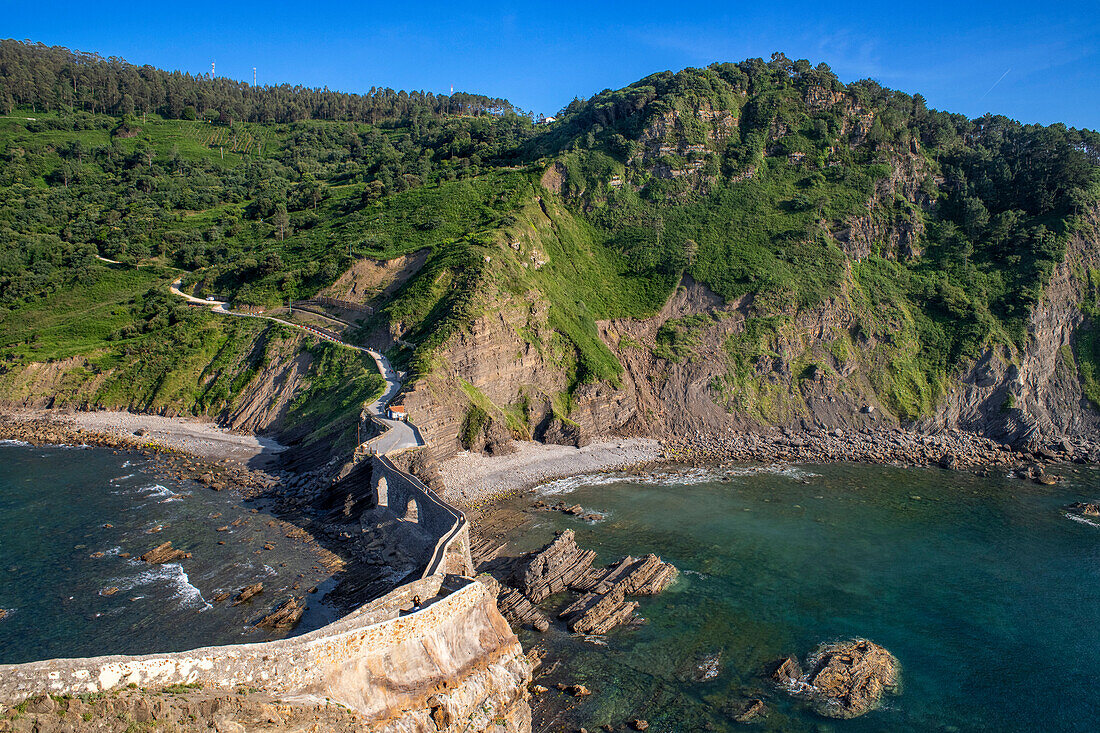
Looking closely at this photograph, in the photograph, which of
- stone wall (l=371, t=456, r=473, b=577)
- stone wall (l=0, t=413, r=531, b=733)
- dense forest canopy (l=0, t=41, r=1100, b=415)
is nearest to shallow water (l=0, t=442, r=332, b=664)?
stone wall (l=371, t=456, r=473, b=577)

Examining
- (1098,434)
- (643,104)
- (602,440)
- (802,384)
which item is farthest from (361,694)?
(643,104)

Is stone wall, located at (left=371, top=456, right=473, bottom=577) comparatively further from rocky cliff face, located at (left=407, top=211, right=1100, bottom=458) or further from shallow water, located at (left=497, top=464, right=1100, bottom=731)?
rocky cliff face, located at (left=407, top=211, right=1100, bottom=458)

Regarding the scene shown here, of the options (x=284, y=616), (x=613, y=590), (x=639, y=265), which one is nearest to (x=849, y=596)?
(x=613, y=590)

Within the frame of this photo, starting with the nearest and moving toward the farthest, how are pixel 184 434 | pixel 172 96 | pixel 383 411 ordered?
pixel 383 411
pixel 184 434
pixel 172 96

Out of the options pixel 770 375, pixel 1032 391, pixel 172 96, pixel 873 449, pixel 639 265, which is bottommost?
pixel 873 449

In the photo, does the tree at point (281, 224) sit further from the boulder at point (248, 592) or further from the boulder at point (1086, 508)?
the boulder at point (1086, 508)

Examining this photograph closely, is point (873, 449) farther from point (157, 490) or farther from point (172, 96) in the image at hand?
point (172, 96)

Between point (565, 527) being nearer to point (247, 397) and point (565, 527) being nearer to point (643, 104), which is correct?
point (247, 397)
